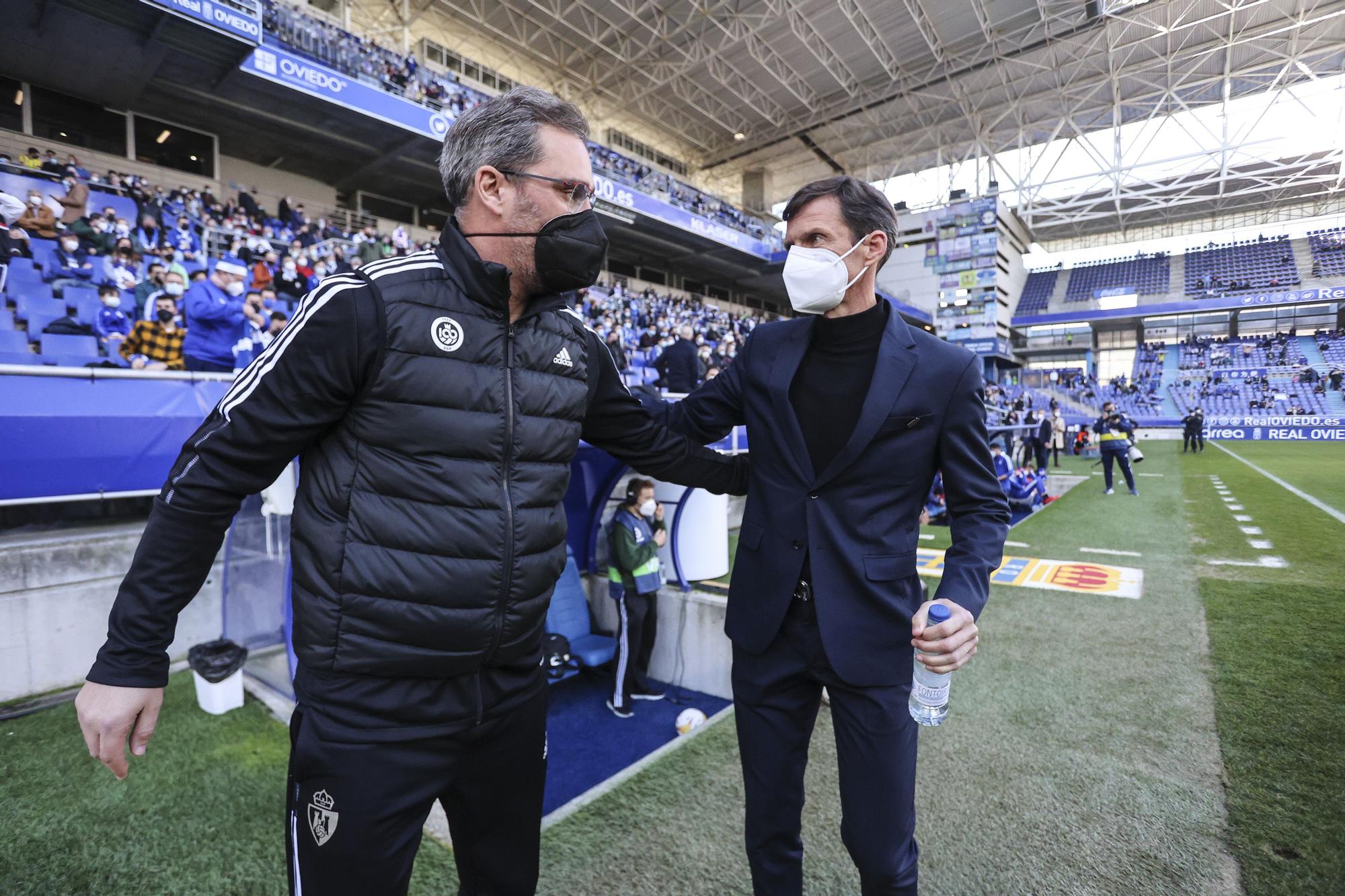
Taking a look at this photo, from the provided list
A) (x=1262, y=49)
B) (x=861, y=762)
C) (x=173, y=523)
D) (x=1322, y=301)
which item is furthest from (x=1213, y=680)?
(x=1322, y=301)

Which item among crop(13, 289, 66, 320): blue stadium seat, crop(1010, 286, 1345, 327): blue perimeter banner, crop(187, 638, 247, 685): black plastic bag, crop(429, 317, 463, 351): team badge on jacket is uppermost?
crop(1010, 286, 1345, 327): blue perimeter banner

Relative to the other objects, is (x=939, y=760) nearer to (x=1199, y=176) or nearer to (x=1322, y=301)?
(x=1199, y=176)

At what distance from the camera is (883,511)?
170 centimetres

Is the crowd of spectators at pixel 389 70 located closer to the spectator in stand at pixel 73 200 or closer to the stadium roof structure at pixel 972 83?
the stadium roof structure at pixel 972 83

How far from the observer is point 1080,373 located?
49.5m

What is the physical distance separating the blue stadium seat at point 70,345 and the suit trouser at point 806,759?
9425 mm

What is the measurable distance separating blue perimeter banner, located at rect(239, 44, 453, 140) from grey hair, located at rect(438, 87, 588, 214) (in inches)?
507

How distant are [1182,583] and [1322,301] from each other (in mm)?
55955

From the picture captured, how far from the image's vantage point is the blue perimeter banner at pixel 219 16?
38.3 ft

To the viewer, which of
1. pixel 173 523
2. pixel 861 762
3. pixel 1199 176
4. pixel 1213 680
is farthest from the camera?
pixel 1199 176

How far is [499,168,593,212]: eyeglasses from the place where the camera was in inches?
58.0

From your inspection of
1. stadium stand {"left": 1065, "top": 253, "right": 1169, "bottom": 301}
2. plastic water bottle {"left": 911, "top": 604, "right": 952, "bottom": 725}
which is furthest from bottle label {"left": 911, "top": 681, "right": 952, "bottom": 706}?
stadium stand {"left": 1065, "top": 253, "right": 1169, "bottom": 301}

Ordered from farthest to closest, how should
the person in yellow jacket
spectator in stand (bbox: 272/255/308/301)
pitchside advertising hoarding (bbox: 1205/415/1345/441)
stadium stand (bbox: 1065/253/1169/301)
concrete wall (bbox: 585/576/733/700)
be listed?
stadium stand (bbox: 1065/253/1169/301)
pitchside advertising hoarding (bbox: 1205/415/1345/441)
spectator in stand (bbox: 272/255/308/301)
concrete wall (bbox: 585/576/733/700)
the person in yellow jacket

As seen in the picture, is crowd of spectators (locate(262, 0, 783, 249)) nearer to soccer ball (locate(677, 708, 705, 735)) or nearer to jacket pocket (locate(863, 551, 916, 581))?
soccer ball (locate(677, 708, 705, 735))
